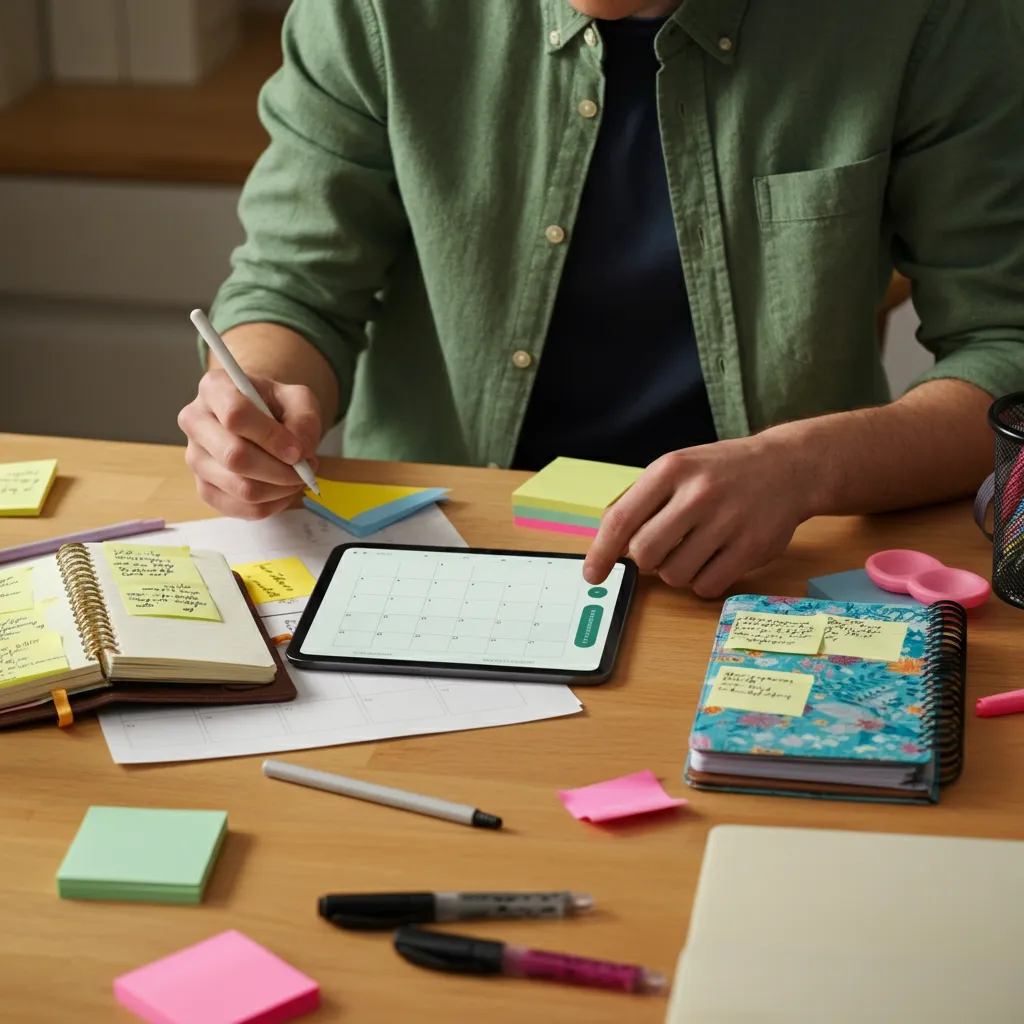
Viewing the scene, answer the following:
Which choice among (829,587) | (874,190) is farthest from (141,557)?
(874,190)

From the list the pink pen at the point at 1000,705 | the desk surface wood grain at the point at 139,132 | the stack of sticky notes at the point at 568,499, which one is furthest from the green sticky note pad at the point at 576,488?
the desk surface wood grain at the point at 139,132

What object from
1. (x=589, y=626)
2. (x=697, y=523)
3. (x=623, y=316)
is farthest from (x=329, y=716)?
(x=623, y=316)

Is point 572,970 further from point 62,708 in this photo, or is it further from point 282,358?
point 282,358

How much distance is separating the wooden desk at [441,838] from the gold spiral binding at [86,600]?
0.17 feet

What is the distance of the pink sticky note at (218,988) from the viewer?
64 centimetres

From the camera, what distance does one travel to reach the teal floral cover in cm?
78

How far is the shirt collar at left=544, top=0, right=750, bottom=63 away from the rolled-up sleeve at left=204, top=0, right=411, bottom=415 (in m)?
0.18

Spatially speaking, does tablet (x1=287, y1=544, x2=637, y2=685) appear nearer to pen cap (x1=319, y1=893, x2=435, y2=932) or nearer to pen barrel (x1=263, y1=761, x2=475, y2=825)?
pen barrel (x1=263, y1=761, x2=475, y2=825)

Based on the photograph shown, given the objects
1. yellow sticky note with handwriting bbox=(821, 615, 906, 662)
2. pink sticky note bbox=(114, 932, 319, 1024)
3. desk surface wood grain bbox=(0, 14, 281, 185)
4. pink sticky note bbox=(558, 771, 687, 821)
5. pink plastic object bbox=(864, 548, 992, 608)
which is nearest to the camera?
pink sticky note bbox=(114, 932, 319, 1024)

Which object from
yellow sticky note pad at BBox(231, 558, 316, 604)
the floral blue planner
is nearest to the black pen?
the floral blue planner

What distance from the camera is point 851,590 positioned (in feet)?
3.31

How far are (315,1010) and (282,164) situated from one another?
92 cm

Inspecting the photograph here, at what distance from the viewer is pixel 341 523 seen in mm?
1112

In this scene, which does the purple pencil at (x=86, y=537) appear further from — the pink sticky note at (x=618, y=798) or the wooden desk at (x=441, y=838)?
the pink sticky note at (x=618, y=798)
